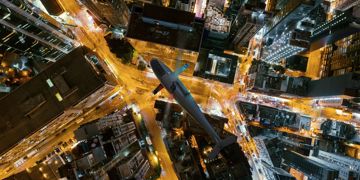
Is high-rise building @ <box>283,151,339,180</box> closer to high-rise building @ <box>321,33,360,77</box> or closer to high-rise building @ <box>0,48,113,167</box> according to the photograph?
high-rise building @ <box>321,33,360,77</box>

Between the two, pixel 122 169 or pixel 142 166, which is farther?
pixel 142 166

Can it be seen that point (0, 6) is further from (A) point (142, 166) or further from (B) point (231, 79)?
(B) point (231, 79)

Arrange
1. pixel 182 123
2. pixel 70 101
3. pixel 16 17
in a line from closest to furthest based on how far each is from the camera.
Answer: pixel 70 101
pixel 16 17
pixel 182 123

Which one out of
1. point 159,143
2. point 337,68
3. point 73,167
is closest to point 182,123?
point 159,143

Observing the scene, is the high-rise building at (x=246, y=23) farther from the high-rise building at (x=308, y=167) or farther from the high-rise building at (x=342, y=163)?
the high-rise building at (x=342, y=163)

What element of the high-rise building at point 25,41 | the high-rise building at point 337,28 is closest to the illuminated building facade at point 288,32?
the high-rise building at point 337,28

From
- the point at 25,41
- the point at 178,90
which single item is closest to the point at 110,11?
the point at 25,41

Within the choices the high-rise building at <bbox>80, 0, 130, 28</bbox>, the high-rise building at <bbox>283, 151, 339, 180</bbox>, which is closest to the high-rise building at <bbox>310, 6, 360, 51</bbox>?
the high-rise building at <bbox>283, 151, 339, 180</bbox>
